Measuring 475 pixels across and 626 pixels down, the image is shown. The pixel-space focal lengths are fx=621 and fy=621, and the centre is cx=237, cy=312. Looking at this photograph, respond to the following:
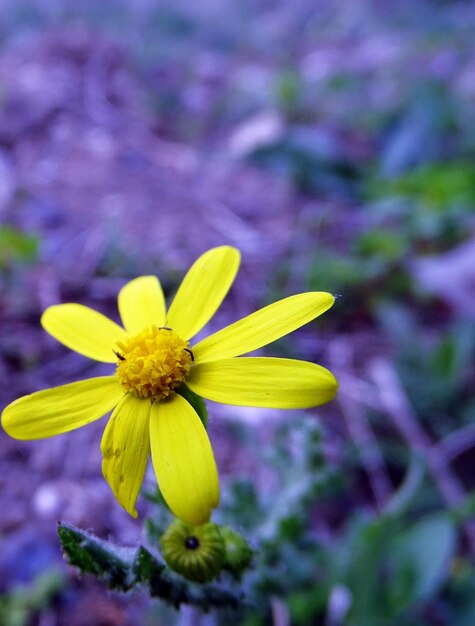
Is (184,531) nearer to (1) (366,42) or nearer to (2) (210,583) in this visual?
(2) (210,583)

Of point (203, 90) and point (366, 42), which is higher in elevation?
point (366, 42)

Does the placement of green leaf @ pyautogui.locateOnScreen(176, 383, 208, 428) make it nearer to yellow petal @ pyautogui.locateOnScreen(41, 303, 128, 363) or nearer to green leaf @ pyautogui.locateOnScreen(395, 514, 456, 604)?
yellow petal @ pyautogui.locateOnScreen(41, 303, 128, 363)

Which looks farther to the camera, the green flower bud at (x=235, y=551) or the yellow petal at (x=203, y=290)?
the yellow petal at (x=203, y=290)

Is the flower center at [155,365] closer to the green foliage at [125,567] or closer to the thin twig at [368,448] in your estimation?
the green foliage at [125,567]

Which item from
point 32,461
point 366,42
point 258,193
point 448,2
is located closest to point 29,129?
point 258,193

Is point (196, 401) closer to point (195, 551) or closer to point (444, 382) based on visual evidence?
point (195, 551)

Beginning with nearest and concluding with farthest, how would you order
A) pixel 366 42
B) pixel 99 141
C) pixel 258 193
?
1. pixel 258 193
2. pixel 99 141
3. pixel 366 42

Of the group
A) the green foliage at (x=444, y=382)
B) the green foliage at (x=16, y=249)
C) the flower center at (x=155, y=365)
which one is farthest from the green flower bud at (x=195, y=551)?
the green foliage at (x=16, y=249)
